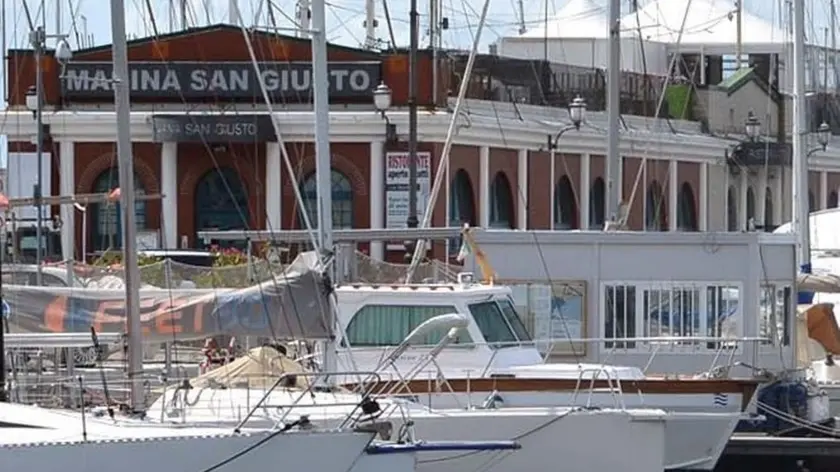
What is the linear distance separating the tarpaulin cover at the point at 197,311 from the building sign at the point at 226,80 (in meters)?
16.8

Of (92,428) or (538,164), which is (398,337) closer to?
(92,428)

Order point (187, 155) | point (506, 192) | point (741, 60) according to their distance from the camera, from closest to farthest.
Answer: point (187, 155), point (506, 192), point (741, 60)

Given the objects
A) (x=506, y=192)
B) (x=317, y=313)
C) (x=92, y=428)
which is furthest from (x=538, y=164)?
(x=92, y=428)

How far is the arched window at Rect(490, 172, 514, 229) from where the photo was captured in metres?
44.0

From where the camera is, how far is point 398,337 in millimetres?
25047

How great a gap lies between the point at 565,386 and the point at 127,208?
18.1 ft

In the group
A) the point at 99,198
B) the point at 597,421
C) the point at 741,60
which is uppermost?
the point at 741,60

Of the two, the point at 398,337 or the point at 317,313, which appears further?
the point at 398,337

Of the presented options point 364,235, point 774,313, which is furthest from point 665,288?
point 364,235

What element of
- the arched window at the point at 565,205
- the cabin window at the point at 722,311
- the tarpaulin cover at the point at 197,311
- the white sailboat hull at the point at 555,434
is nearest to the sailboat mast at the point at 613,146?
the cabin window at the point at 722,311

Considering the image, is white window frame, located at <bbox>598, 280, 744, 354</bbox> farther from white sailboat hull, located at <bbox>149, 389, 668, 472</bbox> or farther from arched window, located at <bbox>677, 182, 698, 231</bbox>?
arched window, located at <bbox>677, 182, 698, 231</bbox>

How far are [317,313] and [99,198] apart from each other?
3257mm

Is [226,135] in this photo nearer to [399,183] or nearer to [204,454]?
[399,183]

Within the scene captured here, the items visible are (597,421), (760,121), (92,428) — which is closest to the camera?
(92,428)
